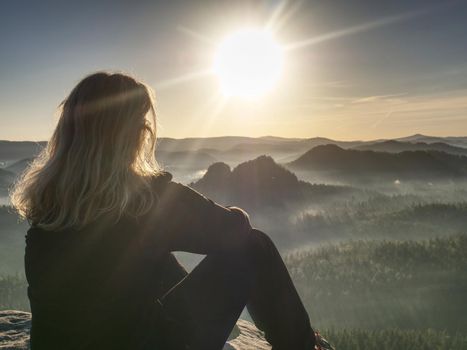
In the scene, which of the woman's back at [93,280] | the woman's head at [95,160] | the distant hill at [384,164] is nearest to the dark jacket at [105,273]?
the woman's back at [93,280]

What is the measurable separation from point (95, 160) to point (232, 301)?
5.72 ft

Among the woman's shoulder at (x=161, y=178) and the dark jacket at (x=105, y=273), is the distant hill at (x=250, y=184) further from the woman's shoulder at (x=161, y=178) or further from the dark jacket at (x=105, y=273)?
the dark jacket at (x=105, y=273)

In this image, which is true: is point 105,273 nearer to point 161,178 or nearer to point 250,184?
point 161,178

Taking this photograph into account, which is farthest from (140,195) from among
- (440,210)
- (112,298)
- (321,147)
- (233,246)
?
(321,147)

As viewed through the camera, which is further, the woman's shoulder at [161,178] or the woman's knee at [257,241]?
the woman's knee at [257,241]

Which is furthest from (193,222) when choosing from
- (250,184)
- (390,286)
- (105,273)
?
(250,184)

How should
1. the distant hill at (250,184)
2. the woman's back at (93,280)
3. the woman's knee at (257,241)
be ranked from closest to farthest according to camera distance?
the woman's back at (93,280)
the woman's knee at (257,241)
the distant hill at (250,184)

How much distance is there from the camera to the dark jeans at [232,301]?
3715 mm

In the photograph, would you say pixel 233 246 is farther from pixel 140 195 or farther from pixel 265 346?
pixel 265 346

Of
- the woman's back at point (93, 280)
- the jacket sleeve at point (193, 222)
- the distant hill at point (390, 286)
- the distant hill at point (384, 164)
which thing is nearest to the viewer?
the woman's back at point (93, 280)

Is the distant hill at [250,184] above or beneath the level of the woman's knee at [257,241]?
above

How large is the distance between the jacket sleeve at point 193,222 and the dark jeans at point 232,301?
21cm

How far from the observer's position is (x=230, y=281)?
3900 mm

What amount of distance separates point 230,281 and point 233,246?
1.08 ft
